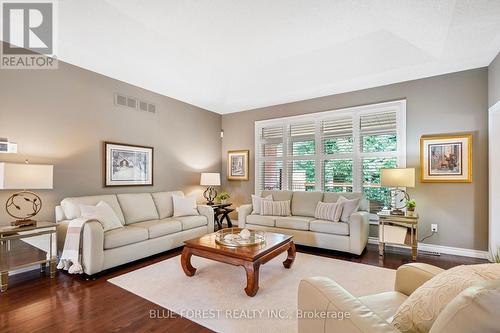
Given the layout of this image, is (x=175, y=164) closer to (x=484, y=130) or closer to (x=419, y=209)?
(x=419, y=209)

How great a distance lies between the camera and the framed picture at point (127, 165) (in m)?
4.01

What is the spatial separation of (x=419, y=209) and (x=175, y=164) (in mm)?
4631

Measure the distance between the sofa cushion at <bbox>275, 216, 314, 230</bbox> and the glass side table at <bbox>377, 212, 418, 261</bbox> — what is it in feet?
3.67

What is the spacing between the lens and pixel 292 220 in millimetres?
4133

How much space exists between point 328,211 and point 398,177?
1167 millimetres

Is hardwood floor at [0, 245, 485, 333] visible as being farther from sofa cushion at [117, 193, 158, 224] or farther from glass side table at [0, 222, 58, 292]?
sofa cushion at [117, 193, 158, 224]

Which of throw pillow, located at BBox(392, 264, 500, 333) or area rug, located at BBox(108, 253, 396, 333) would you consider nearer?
throw pillow, located at BBox(392, 264, 500, 333)

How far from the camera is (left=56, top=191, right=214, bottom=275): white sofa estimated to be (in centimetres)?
285

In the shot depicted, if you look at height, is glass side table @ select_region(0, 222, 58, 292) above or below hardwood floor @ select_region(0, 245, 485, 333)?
above

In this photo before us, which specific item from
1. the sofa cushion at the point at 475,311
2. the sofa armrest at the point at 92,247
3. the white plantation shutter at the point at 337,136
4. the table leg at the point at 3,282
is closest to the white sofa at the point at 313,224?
the white plantation shutter at the point at 337,136

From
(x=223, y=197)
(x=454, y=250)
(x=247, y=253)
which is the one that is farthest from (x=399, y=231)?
(x=223, y=197)

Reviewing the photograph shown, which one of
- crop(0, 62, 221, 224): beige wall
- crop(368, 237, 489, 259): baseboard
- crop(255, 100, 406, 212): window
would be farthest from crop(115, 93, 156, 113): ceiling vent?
crop(368, 237, 489, 259): baseboard

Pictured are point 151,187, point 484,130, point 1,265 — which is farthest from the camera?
point 151,187

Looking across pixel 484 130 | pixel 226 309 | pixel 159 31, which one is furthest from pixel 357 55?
pixel 226 309
